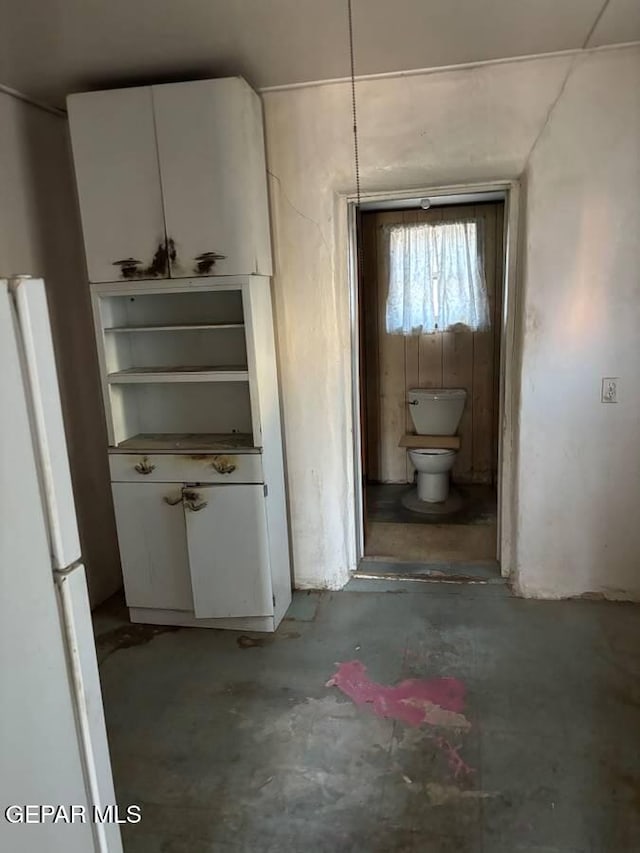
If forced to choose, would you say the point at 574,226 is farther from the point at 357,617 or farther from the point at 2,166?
the point at 2,166

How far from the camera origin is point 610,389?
2.61 meters

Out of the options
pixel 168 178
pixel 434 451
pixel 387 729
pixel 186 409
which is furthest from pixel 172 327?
pixel 434 451

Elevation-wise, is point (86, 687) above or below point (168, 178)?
below

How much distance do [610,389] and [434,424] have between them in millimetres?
1709

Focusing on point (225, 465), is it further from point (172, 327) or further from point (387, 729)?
point (387, 729)

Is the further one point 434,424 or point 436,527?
point 434,424

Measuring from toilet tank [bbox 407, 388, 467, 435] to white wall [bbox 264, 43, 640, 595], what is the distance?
55.4 inches

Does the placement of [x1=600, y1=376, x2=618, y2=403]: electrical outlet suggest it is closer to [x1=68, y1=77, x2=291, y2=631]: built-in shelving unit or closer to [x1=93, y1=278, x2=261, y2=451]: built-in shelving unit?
[x1=68, y1=77, x2=291, y2=631]: built-in shelving unit

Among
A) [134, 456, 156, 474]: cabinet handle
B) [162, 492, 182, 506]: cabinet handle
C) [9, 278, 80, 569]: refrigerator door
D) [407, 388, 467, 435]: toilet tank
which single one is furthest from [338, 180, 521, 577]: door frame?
[9, 278, 80, 569]: refrigerator door

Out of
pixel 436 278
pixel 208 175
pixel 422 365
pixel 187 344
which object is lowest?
pixel 422 365

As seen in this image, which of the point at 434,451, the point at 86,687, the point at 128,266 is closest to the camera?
the point at 86,687

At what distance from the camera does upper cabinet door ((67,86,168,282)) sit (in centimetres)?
234

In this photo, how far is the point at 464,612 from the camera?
2766 millimetres

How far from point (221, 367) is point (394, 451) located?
2194mm
